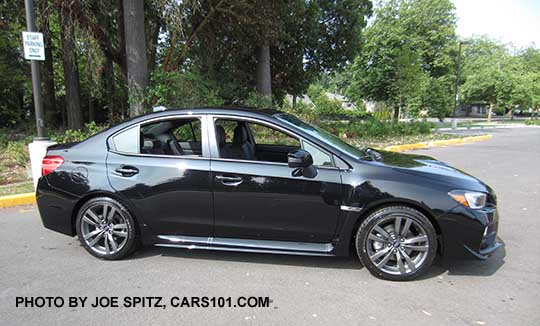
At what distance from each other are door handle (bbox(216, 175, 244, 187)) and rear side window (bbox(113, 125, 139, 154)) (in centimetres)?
101

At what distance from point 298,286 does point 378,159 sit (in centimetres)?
153

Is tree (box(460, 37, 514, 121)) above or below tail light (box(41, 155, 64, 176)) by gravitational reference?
above

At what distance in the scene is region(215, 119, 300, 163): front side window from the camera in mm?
3588

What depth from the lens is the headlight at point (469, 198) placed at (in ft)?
10.2

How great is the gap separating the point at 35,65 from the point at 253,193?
5.30 metres

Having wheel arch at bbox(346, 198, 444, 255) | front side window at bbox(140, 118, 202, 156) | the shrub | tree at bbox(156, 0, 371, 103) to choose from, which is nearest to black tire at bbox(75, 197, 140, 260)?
front side window at bbox(140, 118, 202, 156)

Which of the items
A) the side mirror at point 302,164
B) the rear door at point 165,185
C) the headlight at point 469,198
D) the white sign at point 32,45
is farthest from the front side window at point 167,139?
the white sign at point 32,45

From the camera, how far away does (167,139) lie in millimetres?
4062

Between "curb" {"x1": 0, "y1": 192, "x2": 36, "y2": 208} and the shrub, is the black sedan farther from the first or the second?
the shrub

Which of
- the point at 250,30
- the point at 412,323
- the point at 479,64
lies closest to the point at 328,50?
the point at 250,30

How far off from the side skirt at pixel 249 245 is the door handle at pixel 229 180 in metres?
0.59

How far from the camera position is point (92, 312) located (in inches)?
110

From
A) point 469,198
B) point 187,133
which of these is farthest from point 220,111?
point 469,198

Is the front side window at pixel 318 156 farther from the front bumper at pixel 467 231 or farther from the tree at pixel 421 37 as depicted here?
the tree at pixel 421 37
